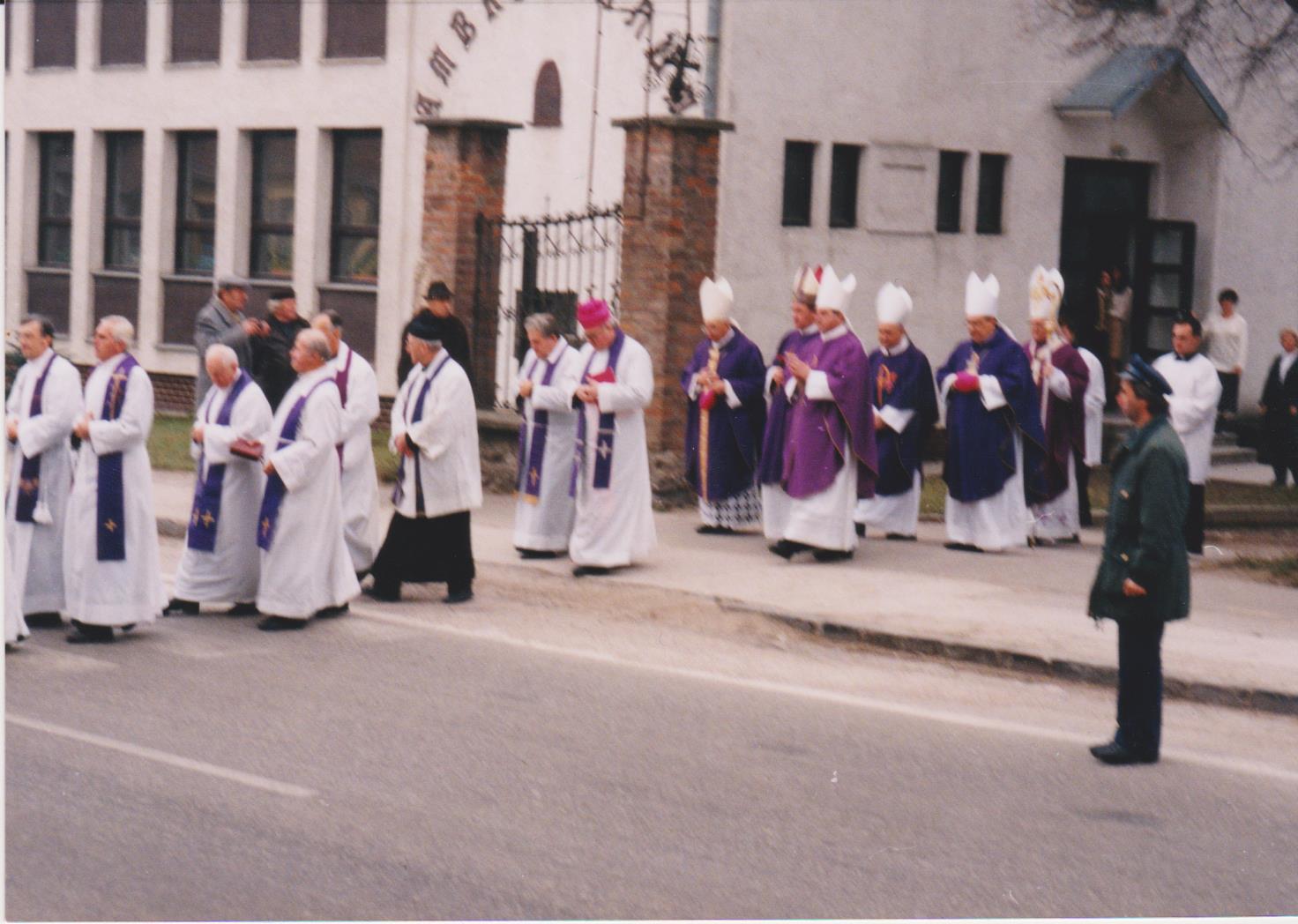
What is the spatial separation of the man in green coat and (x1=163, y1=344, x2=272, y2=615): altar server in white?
200 inches

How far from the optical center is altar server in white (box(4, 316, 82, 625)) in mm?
10711

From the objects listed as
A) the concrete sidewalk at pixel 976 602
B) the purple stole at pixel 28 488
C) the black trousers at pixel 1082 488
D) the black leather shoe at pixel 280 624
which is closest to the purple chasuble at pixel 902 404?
the concrete sidewalk at pixel 976 602

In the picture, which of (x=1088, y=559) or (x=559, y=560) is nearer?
(x=559, y=560)

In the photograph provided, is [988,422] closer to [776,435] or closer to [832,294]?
[776,435]

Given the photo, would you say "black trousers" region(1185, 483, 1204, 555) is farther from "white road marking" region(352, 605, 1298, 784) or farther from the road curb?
"white road marking" region(352, 605, 1298, 784)

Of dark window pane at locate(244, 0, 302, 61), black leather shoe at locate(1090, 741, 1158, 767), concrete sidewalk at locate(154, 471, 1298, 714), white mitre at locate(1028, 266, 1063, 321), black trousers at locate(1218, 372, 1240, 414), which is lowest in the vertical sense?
black leather shoe at locate(1090, 741, 1158, 767)

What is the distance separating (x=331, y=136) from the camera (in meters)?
24.5

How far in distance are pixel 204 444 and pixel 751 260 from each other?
952 centimetres

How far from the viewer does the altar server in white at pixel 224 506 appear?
1150 centimetres

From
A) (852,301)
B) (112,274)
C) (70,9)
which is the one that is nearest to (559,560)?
(852,301)

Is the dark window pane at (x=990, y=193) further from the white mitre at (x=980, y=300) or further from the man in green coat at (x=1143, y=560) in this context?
the man in green coat at (x=1143, y=560)

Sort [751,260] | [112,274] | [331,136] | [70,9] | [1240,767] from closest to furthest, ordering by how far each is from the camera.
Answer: [1240,767] < [751,260] < [70,9] < [331,136] < [112,274]

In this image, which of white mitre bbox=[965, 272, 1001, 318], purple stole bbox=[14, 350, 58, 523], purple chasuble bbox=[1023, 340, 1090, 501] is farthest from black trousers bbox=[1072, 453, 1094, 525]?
purple stole bbox=[14, 350, 58, 523]

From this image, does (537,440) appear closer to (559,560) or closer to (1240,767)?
(559,560)
